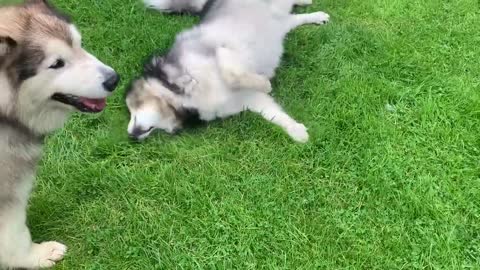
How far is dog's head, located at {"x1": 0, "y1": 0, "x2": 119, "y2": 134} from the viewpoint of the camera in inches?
86.0

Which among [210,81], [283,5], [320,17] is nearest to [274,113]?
[210,81]

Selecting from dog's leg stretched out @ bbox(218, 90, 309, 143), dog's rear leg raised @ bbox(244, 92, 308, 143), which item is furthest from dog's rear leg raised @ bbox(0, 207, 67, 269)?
dog's rear leg raised @ bbox(244, 92, 308, 143)

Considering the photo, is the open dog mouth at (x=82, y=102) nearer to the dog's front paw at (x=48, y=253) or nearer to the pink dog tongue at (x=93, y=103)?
the pink dog tongue at (x=93, y=103)

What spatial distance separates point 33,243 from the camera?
2.82 m

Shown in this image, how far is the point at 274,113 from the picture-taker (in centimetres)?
349

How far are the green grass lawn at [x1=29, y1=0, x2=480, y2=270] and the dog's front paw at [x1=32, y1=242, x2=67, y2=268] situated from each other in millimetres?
53

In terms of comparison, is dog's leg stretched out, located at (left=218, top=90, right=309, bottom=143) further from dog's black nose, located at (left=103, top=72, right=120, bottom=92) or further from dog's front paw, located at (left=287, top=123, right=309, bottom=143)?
dog's black nose, located at (left=103, top=72, right=120, bottom=92)

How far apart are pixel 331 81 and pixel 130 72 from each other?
1362 millimetres

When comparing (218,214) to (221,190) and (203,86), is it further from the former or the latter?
(203,86)

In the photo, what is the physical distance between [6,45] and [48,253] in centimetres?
114

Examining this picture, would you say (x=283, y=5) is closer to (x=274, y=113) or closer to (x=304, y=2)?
(x=304, y=2)

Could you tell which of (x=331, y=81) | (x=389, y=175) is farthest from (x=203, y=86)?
(x=389, y=175)

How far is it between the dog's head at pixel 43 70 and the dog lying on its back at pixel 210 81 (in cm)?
96

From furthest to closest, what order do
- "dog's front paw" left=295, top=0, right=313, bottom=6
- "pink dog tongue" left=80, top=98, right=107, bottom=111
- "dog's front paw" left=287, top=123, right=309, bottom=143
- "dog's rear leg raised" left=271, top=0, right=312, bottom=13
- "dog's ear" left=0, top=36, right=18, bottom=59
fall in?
"dog's front paw" left=295, top=0, right=313, bottom=6
"dog's rear leg raised" left=271, top=0, right=312, bottom=13
"dog's front paw" left=287, top=123, right=309, bottom=143
"pink dog tongue" left=80, top=98, right=107, bottom=111
"dog's ear" left=0, top=36, right=18, bottom=59
